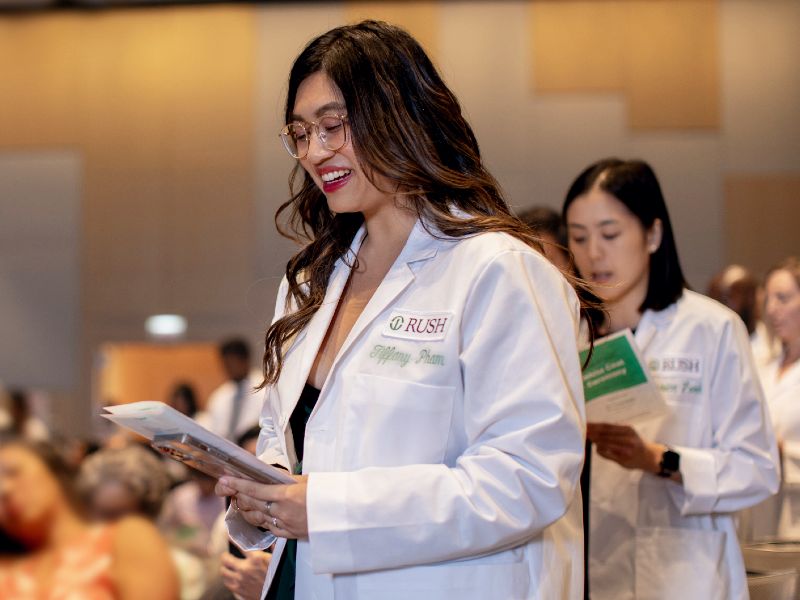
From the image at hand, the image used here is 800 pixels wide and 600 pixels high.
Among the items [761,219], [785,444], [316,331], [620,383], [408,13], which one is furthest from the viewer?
[408,13]

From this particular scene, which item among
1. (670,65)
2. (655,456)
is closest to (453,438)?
(655,456)

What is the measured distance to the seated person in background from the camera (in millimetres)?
2172

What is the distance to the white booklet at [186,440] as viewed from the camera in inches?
49.4

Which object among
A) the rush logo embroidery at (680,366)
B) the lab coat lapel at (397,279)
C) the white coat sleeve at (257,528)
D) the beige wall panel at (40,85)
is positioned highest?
the beige wall panel at (40,85)

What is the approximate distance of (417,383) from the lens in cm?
139

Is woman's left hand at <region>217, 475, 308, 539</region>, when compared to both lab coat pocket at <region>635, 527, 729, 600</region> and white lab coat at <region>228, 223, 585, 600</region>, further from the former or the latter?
lab coat pocket at <region>635, 527, 729, 600</region>

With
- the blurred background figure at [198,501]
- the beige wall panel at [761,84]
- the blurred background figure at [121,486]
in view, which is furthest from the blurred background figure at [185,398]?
the blurred background figure at [121,486]

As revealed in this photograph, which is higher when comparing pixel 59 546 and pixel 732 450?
pixel 732 450

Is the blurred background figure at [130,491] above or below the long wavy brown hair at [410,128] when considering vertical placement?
below

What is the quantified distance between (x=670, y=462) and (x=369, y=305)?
3.00 feet

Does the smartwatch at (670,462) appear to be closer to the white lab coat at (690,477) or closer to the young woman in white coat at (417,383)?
the white lab coat at (690,477)

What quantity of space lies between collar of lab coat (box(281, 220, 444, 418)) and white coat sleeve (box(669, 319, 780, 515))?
888 millimetres

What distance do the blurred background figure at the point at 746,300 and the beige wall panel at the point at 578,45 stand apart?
3209 mm

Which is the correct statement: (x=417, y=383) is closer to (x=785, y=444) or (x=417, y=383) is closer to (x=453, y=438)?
(x=453, y=438)
